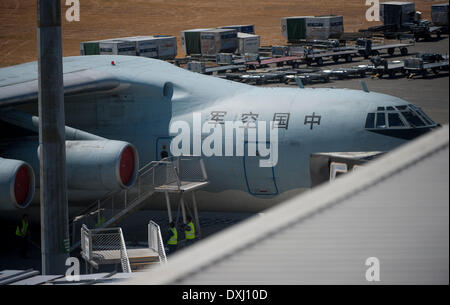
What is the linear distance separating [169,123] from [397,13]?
54152mm

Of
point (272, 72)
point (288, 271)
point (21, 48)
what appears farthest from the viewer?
point (21, 48)

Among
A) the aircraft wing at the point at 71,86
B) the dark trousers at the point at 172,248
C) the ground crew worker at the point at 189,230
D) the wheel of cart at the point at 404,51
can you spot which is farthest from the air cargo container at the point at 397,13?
the dark trousers at the point at 172,248

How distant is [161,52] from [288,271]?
52.7m

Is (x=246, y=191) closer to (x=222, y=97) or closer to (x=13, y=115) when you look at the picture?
(x=222, y=97)

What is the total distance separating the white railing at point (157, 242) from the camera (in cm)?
1773

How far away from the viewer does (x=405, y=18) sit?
7056 centimetres

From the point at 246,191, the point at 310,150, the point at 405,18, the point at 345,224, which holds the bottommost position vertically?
the point at 246,191

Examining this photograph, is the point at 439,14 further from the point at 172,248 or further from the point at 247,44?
the point at 172,248

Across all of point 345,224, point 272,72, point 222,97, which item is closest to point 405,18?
point 272,72

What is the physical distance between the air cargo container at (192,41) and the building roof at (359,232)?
187 ft

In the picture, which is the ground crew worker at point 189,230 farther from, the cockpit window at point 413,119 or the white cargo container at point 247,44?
the white cargo container at point 247,44

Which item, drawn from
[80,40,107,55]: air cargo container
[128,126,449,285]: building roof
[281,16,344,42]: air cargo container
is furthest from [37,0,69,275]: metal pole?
[281,16,344,42]: air cargo container

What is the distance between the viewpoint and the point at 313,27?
68.0 m

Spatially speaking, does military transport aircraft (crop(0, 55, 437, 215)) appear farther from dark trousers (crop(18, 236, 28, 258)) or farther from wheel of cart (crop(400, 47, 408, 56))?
wheel of cart (crop(400, 47, 408, 56))
